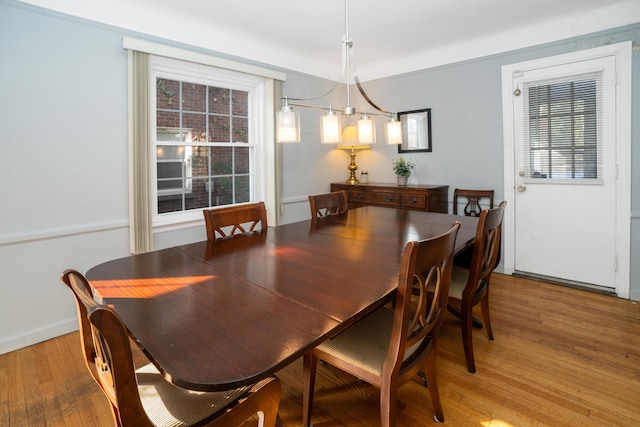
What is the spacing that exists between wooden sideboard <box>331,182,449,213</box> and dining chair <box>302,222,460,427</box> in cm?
220

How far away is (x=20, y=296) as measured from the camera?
232 centimetres

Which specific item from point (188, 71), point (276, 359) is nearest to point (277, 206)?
point (188, 71)

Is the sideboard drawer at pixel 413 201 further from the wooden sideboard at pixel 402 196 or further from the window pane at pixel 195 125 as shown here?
the window pane at pixel 195 125

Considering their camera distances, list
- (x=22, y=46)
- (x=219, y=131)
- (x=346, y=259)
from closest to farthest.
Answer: (x=346, y=259), (x=22, y=46), (x=219, y=131)

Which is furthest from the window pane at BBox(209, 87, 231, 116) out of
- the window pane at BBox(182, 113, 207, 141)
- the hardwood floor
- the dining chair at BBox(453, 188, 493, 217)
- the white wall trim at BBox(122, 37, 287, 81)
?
the dining chair at BBox(453, 188, 493, 217)

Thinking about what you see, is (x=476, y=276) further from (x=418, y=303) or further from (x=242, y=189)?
(x=242, y=189)

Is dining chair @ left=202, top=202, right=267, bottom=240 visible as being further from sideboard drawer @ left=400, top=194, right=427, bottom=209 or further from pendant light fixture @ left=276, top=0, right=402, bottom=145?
sideboard drawer @ left=400, top=194, right=427, bottom=209

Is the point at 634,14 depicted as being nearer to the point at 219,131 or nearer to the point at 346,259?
the point at 346,259

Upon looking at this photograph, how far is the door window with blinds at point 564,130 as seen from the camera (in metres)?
3.06

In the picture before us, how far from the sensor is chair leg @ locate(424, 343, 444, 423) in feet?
5.12

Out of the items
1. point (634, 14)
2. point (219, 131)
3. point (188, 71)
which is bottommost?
point (219, 131)

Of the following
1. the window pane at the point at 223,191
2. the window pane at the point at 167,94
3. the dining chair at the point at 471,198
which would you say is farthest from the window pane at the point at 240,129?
the dining chair at the point at 471,198

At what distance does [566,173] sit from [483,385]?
2375 millimetres

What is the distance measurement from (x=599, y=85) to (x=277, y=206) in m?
3.18
